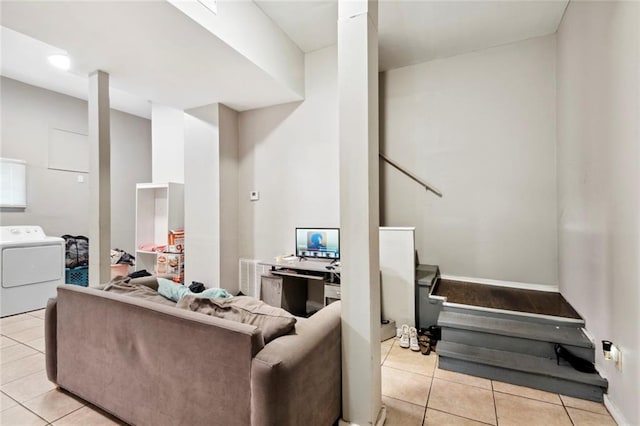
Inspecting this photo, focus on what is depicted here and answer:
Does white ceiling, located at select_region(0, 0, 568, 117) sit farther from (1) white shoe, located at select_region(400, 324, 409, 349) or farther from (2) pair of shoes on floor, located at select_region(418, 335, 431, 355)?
(2) pair of shoes on floor, located at select_region(418, 335, 431, 355)

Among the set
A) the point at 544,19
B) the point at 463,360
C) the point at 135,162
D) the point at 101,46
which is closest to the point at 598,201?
the point at 463,360

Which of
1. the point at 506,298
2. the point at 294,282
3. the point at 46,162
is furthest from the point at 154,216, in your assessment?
the point at 506,298

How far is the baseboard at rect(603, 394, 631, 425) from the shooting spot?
1614 mm

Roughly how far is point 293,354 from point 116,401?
119 centimetres

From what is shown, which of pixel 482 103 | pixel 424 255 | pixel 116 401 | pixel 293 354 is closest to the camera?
pixel 293 354

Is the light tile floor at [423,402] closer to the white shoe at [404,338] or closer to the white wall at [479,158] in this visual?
the white shoe at [404,338]

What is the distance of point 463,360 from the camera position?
7.32 feet

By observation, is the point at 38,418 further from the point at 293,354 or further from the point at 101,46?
the point at 101,46

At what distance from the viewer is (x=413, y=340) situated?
262 cm

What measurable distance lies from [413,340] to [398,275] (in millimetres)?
607

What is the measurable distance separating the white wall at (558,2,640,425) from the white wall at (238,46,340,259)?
7.31ft

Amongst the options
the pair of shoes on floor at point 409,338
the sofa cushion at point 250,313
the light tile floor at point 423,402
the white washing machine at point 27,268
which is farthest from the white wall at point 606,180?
the white washing machine at point 27,268

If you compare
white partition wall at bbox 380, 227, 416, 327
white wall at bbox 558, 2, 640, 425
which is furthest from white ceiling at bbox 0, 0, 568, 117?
white partition wall at bbox 380, 227, 416, 327

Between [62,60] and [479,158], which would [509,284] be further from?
[62,60]
